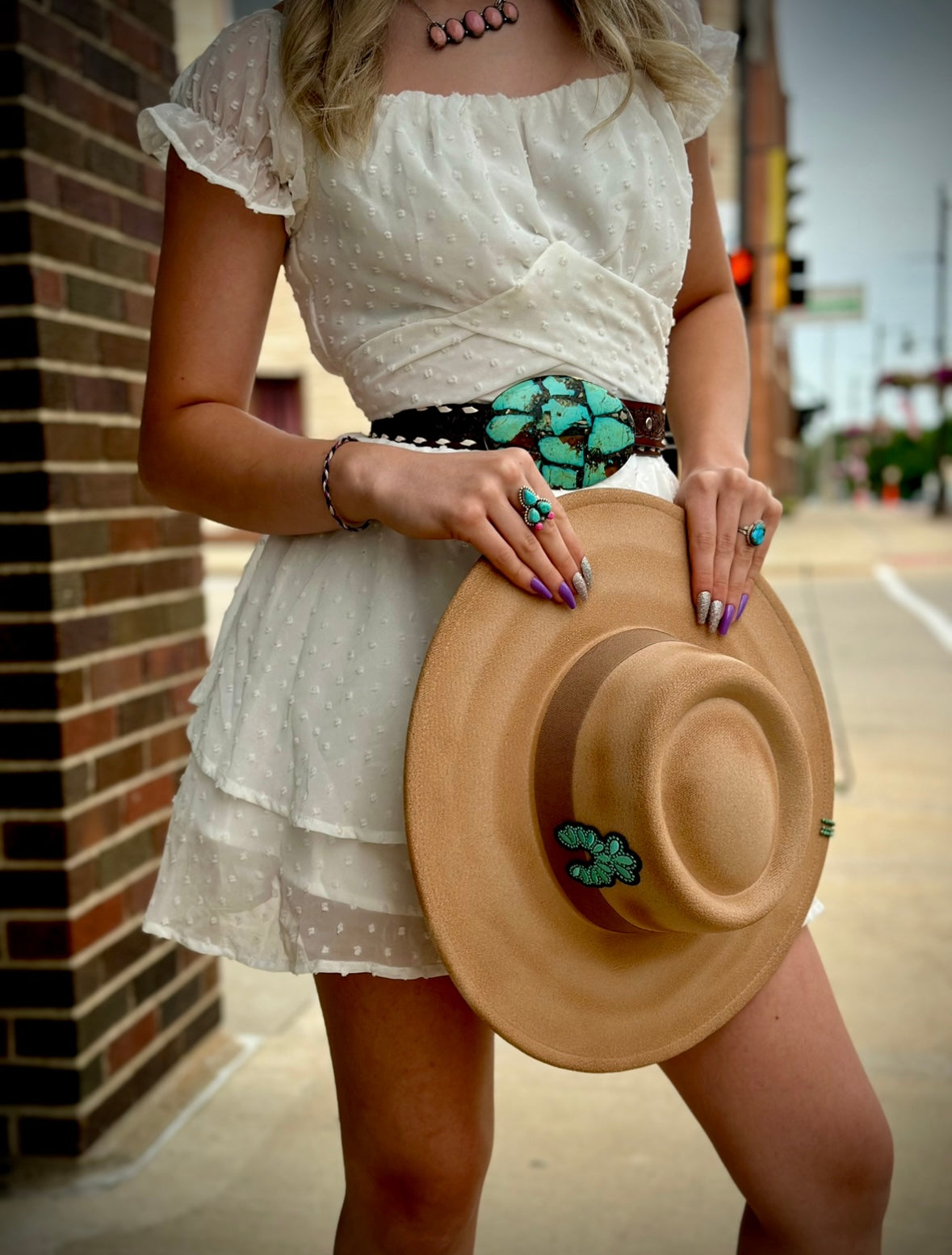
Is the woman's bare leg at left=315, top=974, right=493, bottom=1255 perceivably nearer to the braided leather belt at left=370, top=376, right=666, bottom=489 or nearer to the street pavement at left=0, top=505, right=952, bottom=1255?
the braided leather belt at left=370, top=376, right=666, bottom=489

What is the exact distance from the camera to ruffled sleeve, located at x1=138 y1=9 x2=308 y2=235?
126 cm

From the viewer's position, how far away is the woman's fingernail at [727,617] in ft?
4.15

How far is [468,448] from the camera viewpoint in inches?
49.3

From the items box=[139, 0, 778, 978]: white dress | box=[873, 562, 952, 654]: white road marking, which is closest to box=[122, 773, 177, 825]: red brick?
box=[139, 0, 778, 978]: white dress

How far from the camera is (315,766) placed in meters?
1.23

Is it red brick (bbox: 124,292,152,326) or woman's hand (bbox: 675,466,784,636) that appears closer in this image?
woman's hand (bbox: 675,466,784,636)

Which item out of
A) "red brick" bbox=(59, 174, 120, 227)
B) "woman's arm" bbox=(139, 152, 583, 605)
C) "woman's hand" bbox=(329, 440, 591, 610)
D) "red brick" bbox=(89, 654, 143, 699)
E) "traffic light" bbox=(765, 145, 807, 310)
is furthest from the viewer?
"traffic light" bbox=(765, 145, 807, 310)

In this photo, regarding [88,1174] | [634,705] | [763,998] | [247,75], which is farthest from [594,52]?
[88,1174]

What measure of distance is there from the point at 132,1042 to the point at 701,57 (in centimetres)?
210

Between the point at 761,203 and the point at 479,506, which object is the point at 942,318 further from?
the point at 479,506

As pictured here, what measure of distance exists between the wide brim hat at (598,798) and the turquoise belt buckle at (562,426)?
8cm

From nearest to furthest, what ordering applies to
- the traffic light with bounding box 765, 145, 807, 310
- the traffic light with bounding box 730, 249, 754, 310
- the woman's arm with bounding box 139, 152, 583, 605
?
1. the woman's arm with bounding box 139, 152, 583, 605
2. the traffic light with bounding box 730, 249, 754, 310
3. the traffic light with bounding box 765, 145, 807, 310

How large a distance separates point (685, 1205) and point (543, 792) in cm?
159

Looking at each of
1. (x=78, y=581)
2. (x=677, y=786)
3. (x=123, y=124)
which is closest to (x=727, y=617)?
(x=677, y=786)
